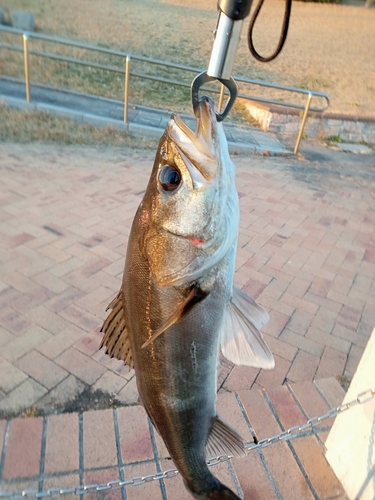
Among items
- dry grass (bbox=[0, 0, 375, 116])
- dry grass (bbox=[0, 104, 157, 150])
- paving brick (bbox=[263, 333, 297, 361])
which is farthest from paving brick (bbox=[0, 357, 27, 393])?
dry grass (bbox=[0, 0, 375, 116])

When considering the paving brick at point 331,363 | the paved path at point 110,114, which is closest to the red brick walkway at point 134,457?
the paving brick at point 331,363

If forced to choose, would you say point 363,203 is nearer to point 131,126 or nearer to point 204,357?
point 131,126

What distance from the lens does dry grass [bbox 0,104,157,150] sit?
23.5 feet

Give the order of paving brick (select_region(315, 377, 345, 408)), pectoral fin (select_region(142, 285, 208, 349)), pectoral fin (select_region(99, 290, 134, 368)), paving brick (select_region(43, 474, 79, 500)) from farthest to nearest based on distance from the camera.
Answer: paving brick (select_region(315, 377, 345, 408))
paving brick (select_region(43, 474, 79, 500))
pectoral fin (select_region(99, 290, 134, 368))
pectoral fin (select_region(142, 285, 208, 349))

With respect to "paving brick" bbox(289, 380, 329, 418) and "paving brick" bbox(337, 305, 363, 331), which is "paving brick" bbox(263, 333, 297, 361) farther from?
"paving brick" bbox(337, 305, 363, 331)

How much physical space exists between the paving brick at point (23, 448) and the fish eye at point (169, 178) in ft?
5.86

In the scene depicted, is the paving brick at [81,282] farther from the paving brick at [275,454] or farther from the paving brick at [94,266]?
the paving brick at [275,454]

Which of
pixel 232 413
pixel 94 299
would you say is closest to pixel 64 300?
pixel 94 299

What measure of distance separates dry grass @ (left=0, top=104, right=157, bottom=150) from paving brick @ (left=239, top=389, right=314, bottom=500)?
590 cm

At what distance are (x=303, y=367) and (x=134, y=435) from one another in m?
1.39

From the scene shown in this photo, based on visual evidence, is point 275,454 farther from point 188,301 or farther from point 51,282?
point 51,282

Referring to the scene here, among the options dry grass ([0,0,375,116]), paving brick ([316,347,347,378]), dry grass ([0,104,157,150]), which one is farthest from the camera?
dry grass ([0,0,375,116])

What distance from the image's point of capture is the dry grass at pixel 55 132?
7.16 m

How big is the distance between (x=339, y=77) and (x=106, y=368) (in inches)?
676
